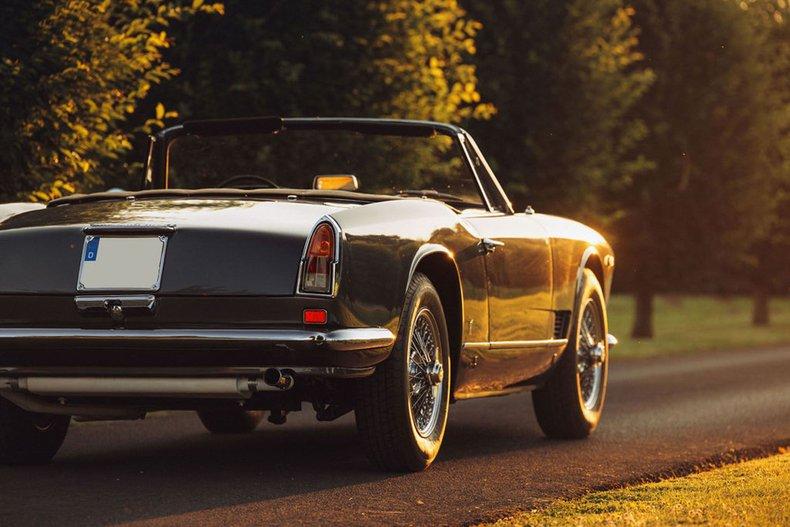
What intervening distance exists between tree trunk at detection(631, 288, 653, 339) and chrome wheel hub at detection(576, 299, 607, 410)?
19.5 meters

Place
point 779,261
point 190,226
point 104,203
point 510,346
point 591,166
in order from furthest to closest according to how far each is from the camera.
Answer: point 779,261 < point 591,166 < point 510,346 < point 104,203 < point 190,226

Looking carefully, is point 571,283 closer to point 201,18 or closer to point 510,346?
point 510,346

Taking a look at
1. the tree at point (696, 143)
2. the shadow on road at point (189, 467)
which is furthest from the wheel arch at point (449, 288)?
the tree at point (696, 143)

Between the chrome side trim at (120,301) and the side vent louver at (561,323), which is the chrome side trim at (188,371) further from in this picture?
the side vent louver at (561,323)

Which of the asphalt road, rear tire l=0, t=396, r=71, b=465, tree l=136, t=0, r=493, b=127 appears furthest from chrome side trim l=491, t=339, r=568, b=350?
tree l=136, t=0, r=493, b=127

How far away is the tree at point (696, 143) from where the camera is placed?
27484mm

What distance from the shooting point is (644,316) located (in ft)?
96.2

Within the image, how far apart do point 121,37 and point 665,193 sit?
1855cm

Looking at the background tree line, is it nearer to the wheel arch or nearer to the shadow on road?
the shadow on road

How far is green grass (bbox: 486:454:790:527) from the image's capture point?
5.86 m

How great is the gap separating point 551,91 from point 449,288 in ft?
44.2

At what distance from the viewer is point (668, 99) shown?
90.4 ft

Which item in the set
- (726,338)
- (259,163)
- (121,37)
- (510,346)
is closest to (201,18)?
(121,37)

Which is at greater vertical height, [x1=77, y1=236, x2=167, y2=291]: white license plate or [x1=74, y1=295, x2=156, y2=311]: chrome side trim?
[x1=77, y1=236, x2=167, y2=291]: white license plate
